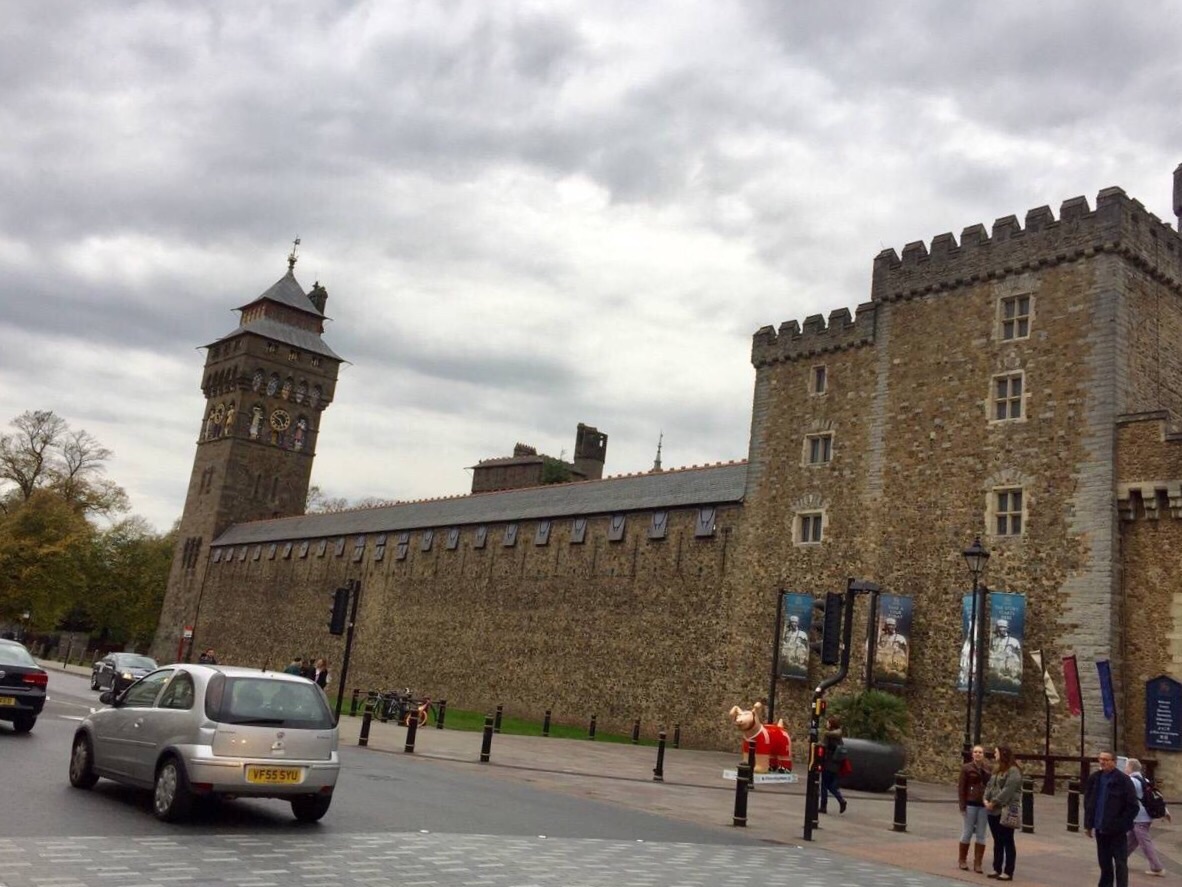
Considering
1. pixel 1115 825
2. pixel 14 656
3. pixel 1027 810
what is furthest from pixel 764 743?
pixel 14 656

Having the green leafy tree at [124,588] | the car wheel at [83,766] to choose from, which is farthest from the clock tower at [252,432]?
the car wheel at [83,766]

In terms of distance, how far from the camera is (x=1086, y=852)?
45.5 feet

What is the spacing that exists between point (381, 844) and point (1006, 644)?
59.9ft

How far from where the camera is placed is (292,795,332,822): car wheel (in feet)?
33.0

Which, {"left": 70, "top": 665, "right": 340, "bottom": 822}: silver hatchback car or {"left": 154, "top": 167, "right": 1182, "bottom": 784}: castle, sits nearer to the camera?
{"left": 70, "top": 665, "right": 340, "bottom": 822}: silver hatchback car

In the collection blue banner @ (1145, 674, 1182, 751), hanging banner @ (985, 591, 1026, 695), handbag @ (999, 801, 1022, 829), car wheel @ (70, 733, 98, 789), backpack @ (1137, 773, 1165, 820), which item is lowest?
car wheel @ (70, 733, 98, 789)

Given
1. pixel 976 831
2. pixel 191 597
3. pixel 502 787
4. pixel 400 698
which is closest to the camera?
pixel 976 831

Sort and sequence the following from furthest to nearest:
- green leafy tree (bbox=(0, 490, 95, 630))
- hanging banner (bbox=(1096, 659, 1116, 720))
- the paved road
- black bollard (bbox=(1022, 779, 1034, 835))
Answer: green leafy tree (bbox=(0, 490, 95, 630))
hanging banner (bbox=(1096, 659, 1116, 720))
black bollard (bbox=(1022, 779, 1034, 835))
the paved road

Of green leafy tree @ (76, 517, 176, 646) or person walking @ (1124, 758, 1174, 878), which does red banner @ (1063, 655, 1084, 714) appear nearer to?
person walking @ (1124, 758, 1174, 878)

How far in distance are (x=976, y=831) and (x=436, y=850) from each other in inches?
262

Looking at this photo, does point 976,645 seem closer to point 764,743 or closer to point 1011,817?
point 764,743

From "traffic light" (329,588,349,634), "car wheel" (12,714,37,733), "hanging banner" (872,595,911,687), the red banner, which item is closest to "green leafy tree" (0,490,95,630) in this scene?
"traffic light" (329,588,349,634)

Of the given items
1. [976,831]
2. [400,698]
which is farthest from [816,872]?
[400,698]

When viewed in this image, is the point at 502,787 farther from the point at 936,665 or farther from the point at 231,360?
the point at 231,360
